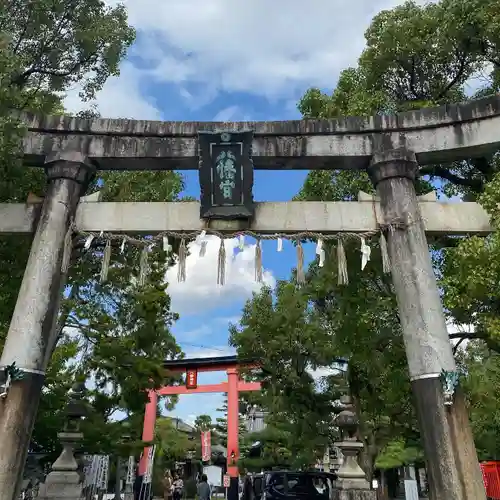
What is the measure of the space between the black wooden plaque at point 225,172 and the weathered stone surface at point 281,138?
24 centimetres

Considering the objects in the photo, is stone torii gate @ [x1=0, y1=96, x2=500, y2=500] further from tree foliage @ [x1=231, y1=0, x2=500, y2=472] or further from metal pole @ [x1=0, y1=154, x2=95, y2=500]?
tree foliage @ [x1=231, y1=0, x2=500, y2=472]

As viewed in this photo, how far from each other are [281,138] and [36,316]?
5.19 meters

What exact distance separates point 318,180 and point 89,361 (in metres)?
8.12

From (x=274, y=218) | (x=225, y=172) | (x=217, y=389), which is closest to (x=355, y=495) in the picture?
(x=274, y=218)

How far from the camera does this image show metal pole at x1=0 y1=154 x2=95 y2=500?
6789 mm

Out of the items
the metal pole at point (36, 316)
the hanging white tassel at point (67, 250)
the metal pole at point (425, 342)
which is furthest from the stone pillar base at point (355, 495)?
the hanging white tassel at point (67, 250)

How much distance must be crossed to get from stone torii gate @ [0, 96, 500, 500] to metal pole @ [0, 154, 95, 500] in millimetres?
19

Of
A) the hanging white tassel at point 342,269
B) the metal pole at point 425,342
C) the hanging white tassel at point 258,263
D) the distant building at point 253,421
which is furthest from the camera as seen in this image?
the distant building at point 253,421

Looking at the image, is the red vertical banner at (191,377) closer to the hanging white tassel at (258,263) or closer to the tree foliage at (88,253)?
the tree foliage at (88,253)

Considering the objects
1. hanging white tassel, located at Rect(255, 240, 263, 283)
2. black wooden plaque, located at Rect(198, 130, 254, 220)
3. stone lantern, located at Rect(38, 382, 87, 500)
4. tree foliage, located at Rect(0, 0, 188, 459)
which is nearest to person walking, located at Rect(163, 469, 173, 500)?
tree foliage, located at Rect(0, 0, 188, 459)

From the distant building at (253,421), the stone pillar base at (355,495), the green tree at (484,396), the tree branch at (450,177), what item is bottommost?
the stone pillar base at (355,495)

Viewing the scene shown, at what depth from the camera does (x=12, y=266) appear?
396 inches

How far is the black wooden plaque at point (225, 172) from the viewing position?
8523 mm

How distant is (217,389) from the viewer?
96.6ft
